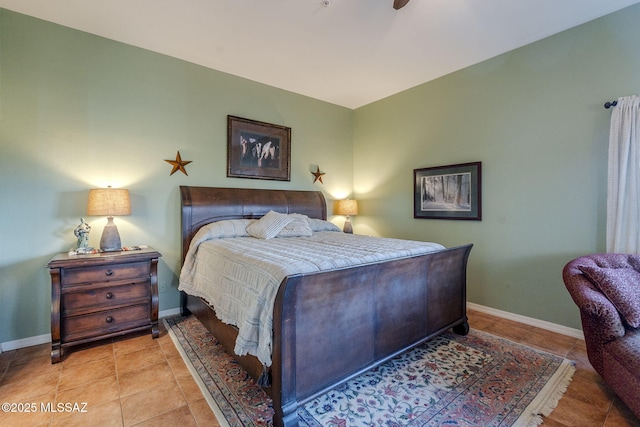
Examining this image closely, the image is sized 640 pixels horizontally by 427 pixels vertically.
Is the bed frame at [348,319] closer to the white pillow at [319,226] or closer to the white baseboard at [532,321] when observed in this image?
the white baseboard at [532,321]

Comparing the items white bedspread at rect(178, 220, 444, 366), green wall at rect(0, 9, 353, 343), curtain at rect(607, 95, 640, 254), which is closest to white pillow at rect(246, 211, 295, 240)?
white bedspread at rect(178, 220, 444, 366)

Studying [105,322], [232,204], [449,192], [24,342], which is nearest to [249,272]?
[105,322]

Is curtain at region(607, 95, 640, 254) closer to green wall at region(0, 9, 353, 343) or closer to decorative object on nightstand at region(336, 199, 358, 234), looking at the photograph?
decorative object on nightstand at region(336, 199, 358, 234)

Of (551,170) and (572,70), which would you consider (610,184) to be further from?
(572,70)

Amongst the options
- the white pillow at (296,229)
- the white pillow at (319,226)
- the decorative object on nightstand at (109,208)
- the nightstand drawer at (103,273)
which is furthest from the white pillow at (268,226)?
the decorative object on nightstand at (109,208)

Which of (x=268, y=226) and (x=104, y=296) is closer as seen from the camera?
(x=104, y=296)

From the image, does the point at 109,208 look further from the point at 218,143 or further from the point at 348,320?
the point at 348,320

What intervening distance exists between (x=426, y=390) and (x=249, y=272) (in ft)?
4.62

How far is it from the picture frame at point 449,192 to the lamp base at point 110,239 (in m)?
3.58

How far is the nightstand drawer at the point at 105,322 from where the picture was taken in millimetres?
2328

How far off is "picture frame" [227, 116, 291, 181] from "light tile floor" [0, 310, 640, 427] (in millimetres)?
2201

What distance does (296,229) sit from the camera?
3.42 m

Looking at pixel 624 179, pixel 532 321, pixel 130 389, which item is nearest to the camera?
pixel 130 389

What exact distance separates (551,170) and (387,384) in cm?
263
